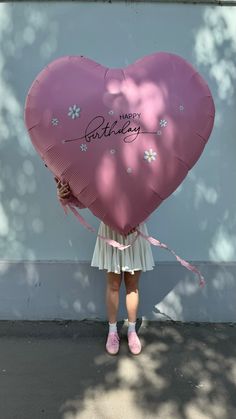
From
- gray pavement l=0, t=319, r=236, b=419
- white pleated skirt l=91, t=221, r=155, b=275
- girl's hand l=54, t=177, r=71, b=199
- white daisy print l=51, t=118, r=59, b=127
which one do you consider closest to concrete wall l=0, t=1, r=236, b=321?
gray pavement l=0, t=319, r=236, b=419

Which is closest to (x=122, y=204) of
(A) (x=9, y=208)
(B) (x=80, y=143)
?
(B) (x=80, y=143)

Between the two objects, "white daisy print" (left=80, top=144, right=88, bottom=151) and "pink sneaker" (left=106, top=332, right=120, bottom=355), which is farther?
"pink sneaker" (left=106, top=332, right=120, bottom=355)

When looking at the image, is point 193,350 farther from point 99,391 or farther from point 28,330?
point 28,330

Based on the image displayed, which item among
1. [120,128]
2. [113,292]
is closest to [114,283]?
[113,292]

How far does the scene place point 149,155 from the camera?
8.64ft

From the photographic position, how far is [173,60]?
8.97ft

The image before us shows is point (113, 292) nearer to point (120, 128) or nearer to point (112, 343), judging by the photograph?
point (112, 343)

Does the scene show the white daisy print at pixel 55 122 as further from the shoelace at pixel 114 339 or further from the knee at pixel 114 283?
the shoelace at pixel 114 339

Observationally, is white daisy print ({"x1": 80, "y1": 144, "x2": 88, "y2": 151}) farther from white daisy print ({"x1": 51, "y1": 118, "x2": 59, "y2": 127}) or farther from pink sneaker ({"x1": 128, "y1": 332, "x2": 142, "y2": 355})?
pink sneaker ({"x1": 128, "y1": 332, "x2": 142, "y2": 355})

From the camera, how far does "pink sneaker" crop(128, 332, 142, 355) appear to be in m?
3.39

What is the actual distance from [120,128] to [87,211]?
122cm

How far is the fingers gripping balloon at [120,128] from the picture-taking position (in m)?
2.62

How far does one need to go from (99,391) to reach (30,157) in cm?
170

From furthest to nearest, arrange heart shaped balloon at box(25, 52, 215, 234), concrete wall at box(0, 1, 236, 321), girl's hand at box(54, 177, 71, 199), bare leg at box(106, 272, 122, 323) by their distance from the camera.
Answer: concrete wall at box(0, 1, 236, 321) < bare leg at box(106, 272, 122, 323) < girl's hand at box(54, 177, 71, 199) < heart shaped balloon at box(25, 52, 215, 234)
